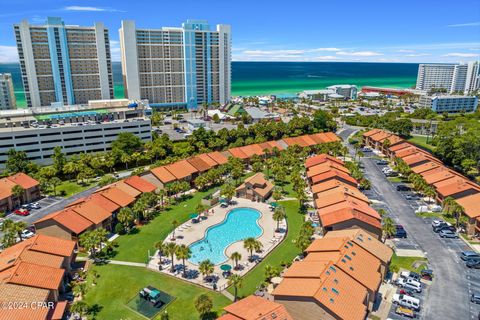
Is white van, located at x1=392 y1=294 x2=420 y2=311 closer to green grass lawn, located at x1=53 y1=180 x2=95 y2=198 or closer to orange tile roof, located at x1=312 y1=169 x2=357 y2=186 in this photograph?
orange tile roof, located at x1=312 y1=169 x2=357 y2=186

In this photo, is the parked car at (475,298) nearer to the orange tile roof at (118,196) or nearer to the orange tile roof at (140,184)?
the orange tile roof at (118,196)

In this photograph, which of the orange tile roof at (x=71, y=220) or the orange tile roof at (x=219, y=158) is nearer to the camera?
the orange tile roof at (x=71, y=220)

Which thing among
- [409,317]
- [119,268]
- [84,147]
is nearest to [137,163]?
[84,147]

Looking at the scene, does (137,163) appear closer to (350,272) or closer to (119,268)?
(119,268)

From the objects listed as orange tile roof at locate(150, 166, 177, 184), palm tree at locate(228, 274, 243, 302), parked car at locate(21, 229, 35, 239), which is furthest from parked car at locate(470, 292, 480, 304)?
parked car at locate(21, 229, 35, 239)

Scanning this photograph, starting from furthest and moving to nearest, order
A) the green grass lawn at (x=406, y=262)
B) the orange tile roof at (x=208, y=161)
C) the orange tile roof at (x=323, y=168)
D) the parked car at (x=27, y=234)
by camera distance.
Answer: the orange tile roof at (x=208, y=161) < the orange tile roof at (x=323, y=168) < the parked car at (x=27, y=234) < the green grass lawn at (x=406, y=262)

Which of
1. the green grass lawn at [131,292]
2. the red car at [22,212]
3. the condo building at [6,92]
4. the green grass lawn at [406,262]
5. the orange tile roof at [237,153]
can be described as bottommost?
the green grass lawn at [131,292]

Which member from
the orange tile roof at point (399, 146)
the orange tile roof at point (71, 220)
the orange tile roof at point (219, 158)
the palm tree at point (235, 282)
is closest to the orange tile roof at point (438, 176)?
the orange tile roof at point (399, 146)
